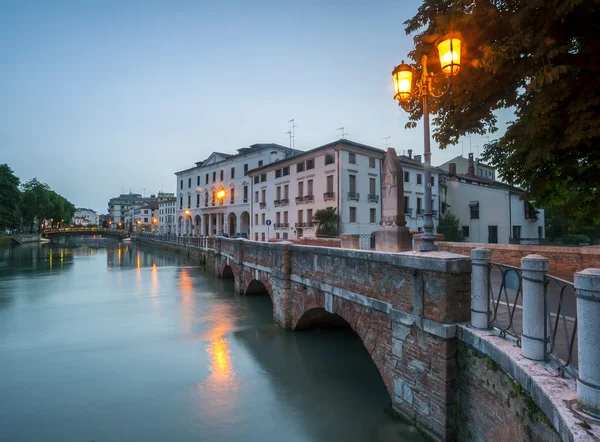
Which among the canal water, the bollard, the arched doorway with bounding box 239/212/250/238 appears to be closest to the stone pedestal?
the canal water

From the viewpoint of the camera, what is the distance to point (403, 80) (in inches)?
275

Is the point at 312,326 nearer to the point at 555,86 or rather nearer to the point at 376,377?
the point at 376,377

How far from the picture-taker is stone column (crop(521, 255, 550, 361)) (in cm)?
337

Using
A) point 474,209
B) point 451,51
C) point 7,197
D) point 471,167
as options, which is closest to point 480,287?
point 451,51

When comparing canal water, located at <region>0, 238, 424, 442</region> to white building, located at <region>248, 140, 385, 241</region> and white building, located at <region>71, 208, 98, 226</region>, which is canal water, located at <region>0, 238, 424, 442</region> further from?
white building, located at <region>71, 208, 98, 226</region>

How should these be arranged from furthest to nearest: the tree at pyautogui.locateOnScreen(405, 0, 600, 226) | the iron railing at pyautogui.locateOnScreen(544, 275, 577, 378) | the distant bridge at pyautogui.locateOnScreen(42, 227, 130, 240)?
the distant bridge at pyautogui.locateOnScreen(42, 227, 130, 240) < the tree at pyautogui.locateOnScreen(405, 0, 600, 226) < the iron railing at pyautogui.locateOnScreen(544, 275, 577, 378)

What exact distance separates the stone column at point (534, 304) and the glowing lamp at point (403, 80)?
467cm

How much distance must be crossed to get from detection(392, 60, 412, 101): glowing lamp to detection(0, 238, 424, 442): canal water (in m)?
6.27

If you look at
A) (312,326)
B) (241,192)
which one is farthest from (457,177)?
(312,326)

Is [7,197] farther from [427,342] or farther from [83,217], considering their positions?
[83,217]

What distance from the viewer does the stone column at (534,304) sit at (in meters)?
3.37

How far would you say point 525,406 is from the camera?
138 inches

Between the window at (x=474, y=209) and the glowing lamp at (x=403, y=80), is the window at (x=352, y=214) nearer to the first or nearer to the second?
the window at (x=474, y=209)

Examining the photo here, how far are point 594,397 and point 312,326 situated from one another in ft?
30.5
